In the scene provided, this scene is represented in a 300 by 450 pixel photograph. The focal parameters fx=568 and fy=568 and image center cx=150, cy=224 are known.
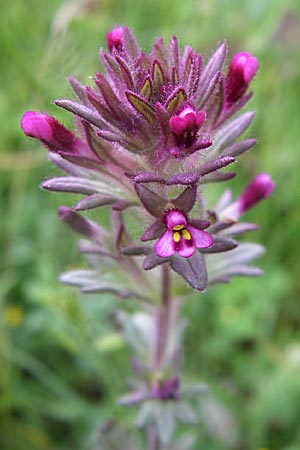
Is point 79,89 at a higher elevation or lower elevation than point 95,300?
higher

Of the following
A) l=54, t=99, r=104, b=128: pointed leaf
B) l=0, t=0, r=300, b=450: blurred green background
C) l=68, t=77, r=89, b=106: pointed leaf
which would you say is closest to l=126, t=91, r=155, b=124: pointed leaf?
l=54, t=99, r=104, b=128: pointed leaf

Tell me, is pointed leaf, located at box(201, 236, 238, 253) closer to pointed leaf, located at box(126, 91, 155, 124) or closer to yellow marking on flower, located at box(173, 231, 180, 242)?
yellow marking on flower, located at box(173, 231, 180, 242)

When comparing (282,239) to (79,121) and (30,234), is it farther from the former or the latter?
(79,121)


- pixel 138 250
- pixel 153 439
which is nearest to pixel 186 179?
pixel 138 250

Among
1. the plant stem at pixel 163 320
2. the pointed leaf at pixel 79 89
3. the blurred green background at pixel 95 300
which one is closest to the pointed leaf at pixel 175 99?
the pointed leaf at pixel 79 89

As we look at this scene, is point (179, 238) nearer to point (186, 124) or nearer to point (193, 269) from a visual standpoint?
point (193, 269)

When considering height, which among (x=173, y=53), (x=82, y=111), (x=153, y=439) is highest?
(x=173, y=53)
